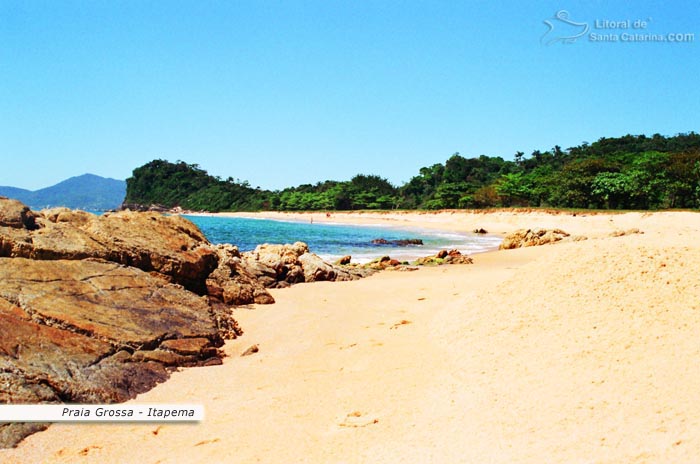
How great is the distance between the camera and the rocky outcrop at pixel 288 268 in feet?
39.3

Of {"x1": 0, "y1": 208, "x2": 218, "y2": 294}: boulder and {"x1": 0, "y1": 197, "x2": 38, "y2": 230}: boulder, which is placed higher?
{"x1": 0, "y1": 197, "x2": 38, "y2": 230}: boulder

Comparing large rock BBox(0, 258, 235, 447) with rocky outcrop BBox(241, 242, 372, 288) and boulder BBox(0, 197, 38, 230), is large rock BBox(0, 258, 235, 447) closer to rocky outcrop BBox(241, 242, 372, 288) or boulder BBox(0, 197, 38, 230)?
boulder BBox(0, 197, 38, 230)

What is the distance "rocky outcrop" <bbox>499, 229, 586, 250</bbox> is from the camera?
24641 mm

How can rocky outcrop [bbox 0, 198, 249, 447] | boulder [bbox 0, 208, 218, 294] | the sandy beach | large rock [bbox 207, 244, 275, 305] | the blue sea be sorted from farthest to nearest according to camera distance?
1. the blue sea
2. large rock [bbox 207, 244, 275, 305]
3. boulder [bbox 0, 208, 218, 294]
4. rocky outcrop [bbox 0, 198, 249, 447]
5. the sandy beach

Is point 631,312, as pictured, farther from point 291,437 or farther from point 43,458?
point 43,458

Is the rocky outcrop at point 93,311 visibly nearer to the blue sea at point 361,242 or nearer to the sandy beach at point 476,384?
the sandy beach at point 476,384

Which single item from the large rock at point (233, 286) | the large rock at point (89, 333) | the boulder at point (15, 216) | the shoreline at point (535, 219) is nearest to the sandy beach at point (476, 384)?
the large rock at point (89, 333)

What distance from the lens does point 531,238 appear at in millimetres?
25219

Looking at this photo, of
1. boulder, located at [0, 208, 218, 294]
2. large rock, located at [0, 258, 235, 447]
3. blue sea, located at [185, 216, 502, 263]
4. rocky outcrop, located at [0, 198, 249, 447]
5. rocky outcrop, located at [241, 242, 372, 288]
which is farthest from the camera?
blue sea, located at [185, 216, 502, 263]

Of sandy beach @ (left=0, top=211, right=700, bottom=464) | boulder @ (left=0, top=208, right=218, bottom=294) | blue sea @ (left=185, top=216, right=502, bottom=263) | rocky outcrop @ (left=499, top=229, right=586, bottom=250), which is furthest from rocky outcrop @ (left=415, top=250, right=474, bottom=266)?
sandy beach @ (left=0, top=211, right=700, bottom=464)

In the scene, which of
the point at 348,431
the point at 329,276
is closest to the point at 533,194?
the point at 329,276

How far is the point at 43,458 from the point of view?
403 centimetres

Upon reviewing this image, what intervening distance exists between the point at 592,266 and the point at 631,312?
1.26m

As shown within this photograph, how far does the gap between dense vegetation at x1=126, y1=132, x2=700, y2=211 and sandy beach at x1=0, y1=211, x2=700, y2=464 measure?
1719 inches
